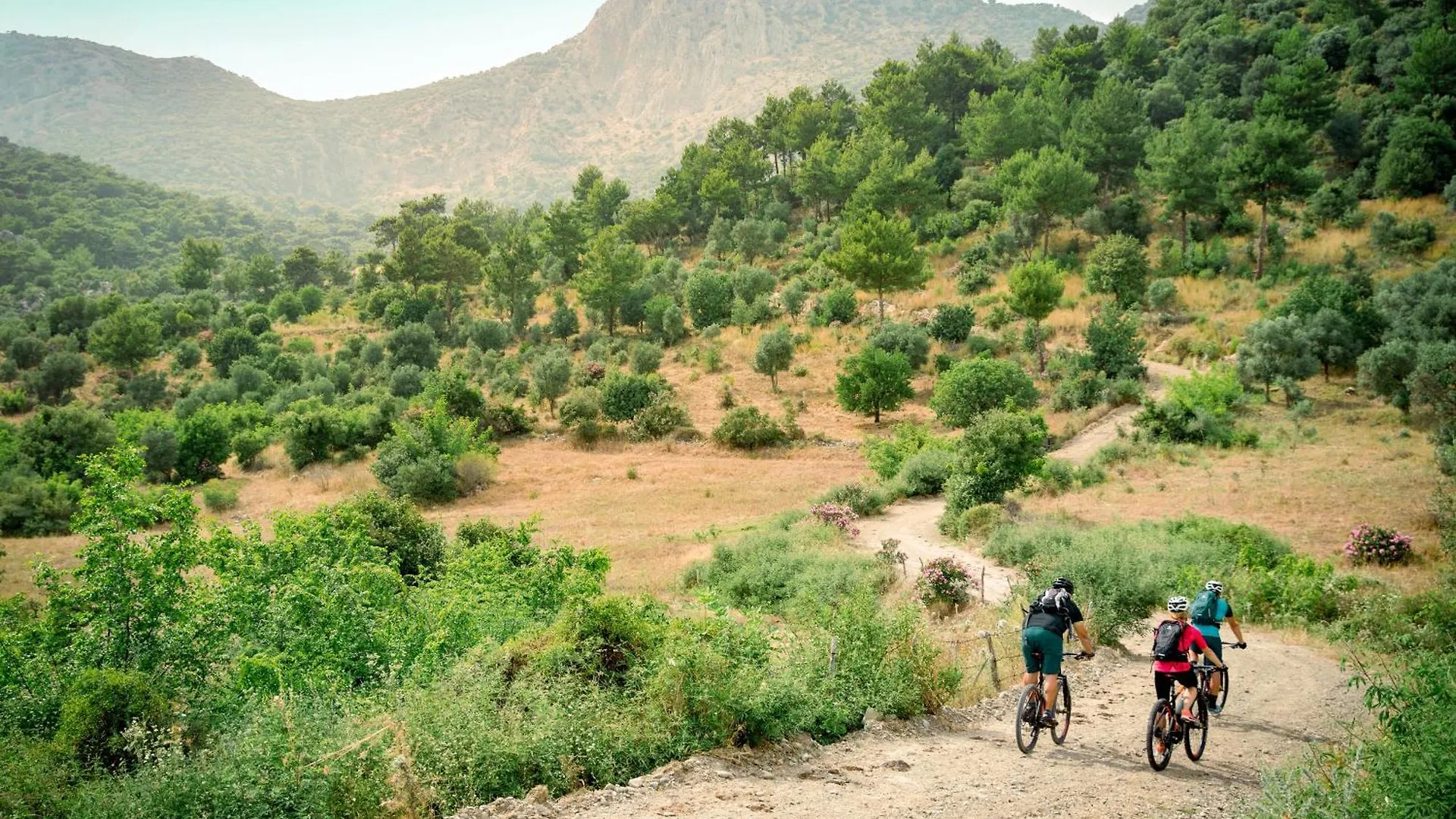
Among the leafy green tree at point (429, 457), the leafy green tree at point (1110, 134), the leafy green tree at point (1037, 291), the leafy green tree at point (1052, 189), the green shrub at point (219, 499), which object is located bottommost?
the green shrub at point (219, 499)

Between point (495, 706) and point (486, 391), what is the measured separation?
131 feet

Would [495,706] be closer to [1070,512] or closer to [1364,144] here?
[1070,512]

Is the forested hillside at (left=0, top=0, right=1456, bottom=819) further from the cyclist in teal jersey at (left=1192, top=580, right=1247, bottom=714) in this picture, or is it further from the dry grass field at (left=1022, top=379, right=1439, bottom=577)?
the cyclist in teal jersey at (left=1192, top=580, right=1247, bottom=714)

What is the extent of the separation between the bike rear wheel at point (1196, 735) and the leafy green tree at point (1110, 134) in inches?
1842

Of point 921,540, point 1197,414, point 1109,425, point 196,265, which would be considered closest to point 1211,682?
point 921,540

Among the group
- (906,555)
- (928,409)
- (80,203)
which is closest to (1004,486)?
(906,555)

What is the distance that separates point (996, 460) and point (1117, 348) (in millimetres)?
15785

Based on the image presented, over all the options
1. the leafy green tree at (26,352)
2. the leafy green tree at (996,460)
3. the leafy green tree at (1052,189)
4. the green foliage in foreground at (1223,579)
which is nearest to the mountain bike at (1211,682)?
the green foliage in foreground at (1223,579)

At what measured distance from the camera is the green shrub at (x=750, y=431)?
34.9 m

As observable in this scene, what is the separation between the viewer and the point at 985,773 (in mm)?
7754

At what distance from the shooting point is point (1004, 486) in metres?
22.5

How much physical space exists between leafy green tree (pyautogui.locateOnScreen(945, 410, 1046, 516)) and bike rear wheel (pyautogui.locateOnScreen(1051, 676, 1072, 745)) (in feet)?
45.4

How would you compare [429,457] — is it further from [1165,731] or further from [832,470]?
[1165,731]

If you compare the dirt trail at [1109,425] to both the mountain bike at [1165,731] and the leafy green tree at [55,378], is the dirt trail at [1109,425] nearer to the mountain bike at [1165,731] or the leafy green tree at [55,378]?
the mountain bike at [1165,731]
